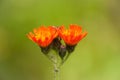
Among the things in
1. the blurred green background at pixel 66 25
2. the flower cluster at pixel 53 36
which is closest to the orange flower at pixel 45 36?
the flower cluster at pixel 53 36

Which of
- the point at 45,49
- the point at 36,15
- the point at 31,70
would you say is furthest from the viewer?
the point at 36,15

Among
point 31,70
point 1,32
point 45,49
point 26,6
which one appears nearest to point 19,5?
point 26,6

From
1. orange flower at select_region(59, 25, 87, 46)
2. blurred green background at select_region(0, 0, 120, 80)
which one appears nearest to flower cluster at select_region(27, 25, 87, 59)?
orange flower at select_region(59, 25, 87, 46)

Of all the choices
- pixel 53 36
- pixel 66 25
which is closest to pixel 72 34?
pixel 53 36

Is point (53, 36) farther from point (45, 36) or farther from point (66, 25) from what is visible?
point (66, 25)

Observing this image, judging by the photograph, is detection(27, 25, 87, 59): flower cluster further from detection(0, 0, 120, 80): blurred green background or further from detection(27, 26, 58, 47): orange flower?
detection(0, 0, 120, 80): blurred green background

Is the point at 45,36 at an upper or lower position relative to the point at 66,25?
upper

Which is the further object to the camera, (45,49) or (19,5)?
(19,5)

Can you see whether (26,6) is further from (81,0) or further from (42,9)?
(81,0)
